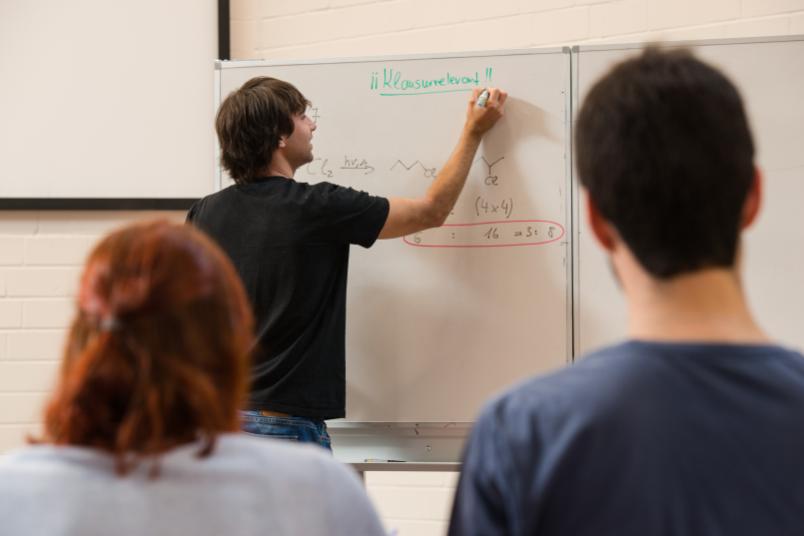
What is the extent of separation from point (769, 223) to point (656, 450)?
1547 millimetres

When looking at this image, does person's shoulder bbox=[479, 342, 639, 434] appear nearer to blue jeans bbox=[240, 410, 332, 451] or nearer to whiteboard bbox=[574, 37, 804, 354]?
blue jeans bbox=[240, 410, 332, 451]

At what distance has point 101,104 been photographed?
9.25ft

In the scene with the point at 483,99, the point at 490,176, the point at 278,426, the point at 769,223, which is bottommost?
the point at 278,426

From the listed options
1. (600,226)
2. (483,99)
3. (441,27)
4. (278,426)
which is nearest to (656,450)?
(600,226)

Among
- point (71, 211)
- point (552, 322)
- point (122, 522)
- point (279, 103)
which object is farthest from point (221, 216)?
point (122, 522)

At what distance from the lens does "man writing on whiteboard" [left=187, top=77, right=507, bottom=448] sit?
74.9 inches

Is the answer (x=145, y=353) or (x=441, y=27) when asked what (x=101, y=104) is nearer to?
(x=441, y=27)

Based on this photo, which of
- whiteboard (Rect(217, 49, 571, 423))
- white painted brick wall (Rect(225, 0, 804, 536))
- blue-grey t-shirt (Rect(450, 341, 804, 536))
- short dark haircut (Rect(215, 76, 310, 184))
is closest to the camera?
blue-grey t-shirt (Rect(450, 341, 804, 536))

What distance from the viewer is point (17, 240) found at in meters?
2.79

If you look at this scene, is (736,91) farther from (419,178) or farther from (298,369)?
(419,178)

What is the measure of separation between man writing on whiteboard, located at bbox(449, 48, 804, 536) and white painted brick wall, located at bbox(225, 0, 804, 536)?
193cm

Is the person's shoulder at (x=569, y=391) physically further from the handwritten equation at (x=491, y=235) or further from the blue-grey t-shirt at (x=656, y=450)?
the handwritten equation at (x=491, y=235)

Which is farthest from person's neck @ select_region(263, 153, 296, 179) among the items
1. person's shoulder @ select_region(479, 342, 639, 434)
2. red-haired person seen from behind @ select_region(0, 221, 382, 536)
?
person's shoulder @ select_region(479, 342, 639, 434)

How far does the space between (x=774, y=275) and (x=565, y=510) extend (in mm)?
1558
